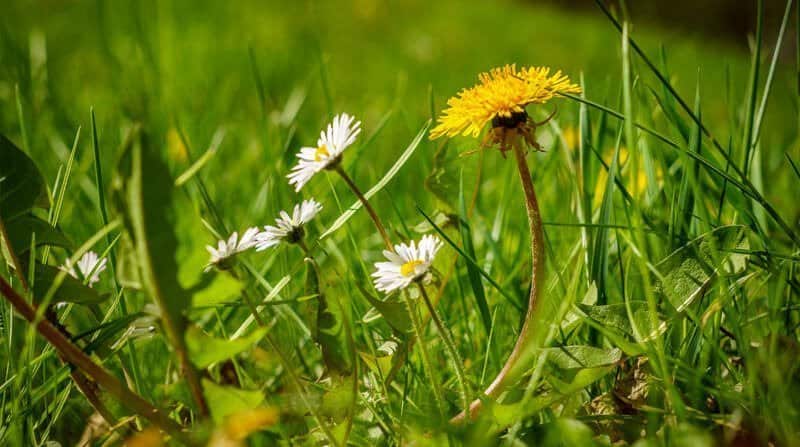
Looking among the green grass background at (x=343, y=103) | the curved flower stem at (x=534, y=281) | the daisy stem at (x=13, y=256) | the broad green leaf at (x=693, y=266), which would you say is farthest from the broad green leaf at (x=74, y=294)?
the broad green leaf at (x=693, y=266)

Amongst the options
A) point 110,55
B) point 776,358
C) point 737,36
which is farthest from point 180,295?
point 737,36

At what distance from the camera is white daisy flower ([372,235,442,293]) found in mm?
495

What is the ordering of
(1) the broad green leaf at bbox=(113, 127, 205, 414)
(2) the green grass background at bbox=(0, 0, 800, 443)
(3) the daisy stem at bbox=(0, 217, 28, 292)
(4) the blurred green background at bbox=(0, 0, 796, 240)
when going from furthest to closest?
1. (4) the blurred green background at bbox=(0, 0, 796, 240)
2. (2) the green grass background at bbox=(0, 0, 800, 443)
3. (3) the daisy stem at bbox=(0, 217, 28, 292)
4. (1) the broad green leaf at bbox=(113, 127, 205, 414)

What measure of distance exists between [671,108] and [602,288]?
0.23m

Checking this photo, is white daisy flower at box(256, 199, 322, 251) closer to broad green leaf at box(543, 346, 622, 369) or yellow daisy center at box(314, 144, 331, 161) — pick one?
yellow daisy center at box(314, 144, 331, 161)

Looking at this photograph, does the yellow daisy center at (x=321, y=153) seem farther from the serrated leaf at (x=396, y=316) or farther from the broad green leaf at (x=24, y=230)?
the broad green leaf at (x=24, y=230)

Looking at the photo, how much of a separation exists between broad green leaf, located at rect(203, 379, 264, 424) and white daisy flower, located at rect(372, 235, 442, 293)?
0.41 ft

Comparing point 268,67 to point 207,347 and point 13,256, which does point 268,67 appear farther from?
point 207,347

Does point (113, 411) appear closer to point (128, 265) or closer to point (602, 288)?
point (128, 265)

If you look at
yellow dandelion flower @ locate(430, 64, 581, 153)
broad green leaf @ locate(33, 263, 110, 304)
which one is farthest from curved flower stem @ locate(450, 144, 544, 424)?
broad green leaf @ locate(33, 263, 110, 304)

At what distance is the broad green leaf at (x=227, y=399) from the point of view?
452 millimetres

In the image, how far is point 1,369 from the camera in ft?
2.18

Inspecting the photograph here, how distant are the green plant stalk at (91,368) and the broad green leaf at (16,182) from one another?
12 cm

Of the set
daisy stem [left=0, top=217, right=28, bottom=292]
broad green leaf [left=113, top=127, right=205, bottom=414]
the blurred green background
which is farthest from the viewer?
the blurred green background
